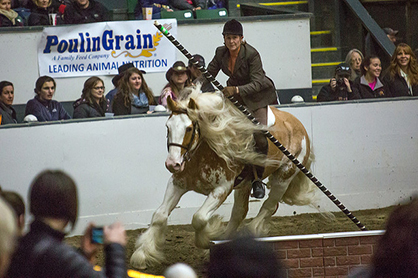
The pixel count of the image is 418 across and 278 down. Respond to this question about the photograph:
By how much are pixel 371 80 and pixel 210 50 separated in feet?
8.92

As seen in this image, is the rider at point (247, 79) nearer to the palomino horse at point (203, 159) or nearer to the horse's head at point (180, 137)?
the palomino horse at point (203, 159)

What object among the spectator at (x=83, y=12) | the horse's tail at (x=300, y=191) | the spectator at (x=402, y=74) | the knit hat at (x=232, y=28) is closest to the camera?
the knit hat at (x=232, y=28)

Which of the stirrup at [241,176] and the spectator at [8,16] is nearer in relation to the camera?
the stirrup at [241,176]

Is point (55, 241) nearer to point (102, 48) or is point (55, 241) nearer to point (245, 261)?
point (245, 261)

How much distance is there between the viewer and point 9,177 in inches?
309

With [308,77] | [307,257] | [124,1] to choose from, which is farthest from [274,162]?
[124,1]

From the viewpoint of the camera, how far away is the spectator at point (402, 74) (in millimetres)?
9383

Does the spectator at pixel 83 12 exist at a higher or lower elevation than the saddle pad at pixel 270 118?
higher

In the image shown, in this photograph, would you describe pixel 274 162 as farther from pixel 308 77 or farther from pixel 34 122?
pixel 308 77

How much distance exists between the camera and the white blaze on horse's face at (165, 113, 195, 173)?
5953 millimetres

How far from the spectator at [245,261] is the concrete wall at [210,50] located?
28.4ft

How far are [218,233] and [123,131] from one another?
246 cm

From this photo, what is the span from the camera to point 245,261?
6.66ft

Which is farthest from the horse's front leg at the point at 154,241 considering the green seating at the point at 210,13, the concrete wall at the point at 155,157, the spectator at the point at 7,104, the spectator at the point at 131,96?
the green seating at the point at 210,13
